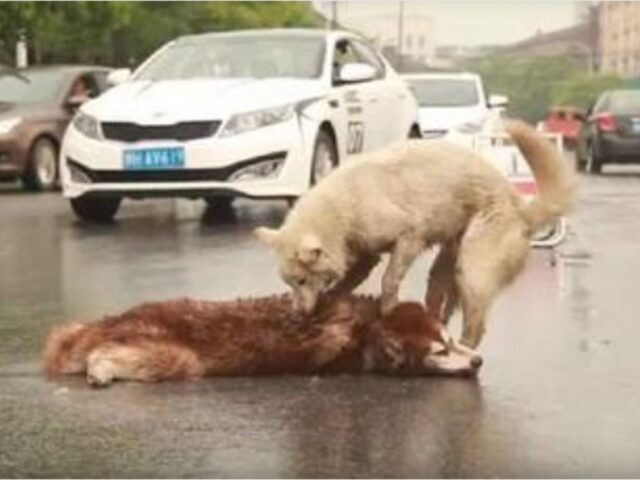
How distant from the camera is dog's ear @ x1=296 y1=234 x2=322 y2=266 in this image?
6.16 meters

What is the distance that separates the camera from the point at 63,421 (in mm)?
5594

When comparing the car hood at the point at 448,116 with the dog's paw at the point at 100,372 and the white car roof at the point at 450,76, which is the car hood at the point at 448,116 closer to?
the white car roof at the point at 450,76

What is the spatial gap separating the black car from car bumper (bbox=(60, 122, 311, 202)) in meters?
12.3

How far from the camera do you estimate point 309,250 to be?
6152 mm

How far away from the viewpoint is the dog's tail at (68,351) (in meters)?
6.35

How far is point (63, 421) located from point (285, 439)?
0.85 metres

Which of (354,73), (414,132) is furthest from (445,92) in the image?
(354,73)

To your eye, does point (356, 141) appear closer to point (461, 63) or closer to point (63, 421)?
point (63, 421)

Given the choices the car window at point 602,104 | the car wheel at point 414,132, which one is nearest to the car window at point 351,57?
the car wheel at point 414,132

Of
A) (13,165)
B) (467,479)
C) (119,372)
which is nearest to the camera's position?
(467,479)

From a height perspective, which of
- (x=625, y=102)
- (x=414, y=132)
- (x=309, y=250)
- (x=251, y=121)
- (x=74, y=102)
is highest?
(x=309, y=250)

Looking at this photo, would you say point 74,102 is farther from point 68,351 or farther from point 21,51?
point 68,351

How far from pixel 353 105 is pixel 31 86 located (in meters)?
7.03

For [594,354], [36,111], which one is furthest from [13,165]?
[594,354]
